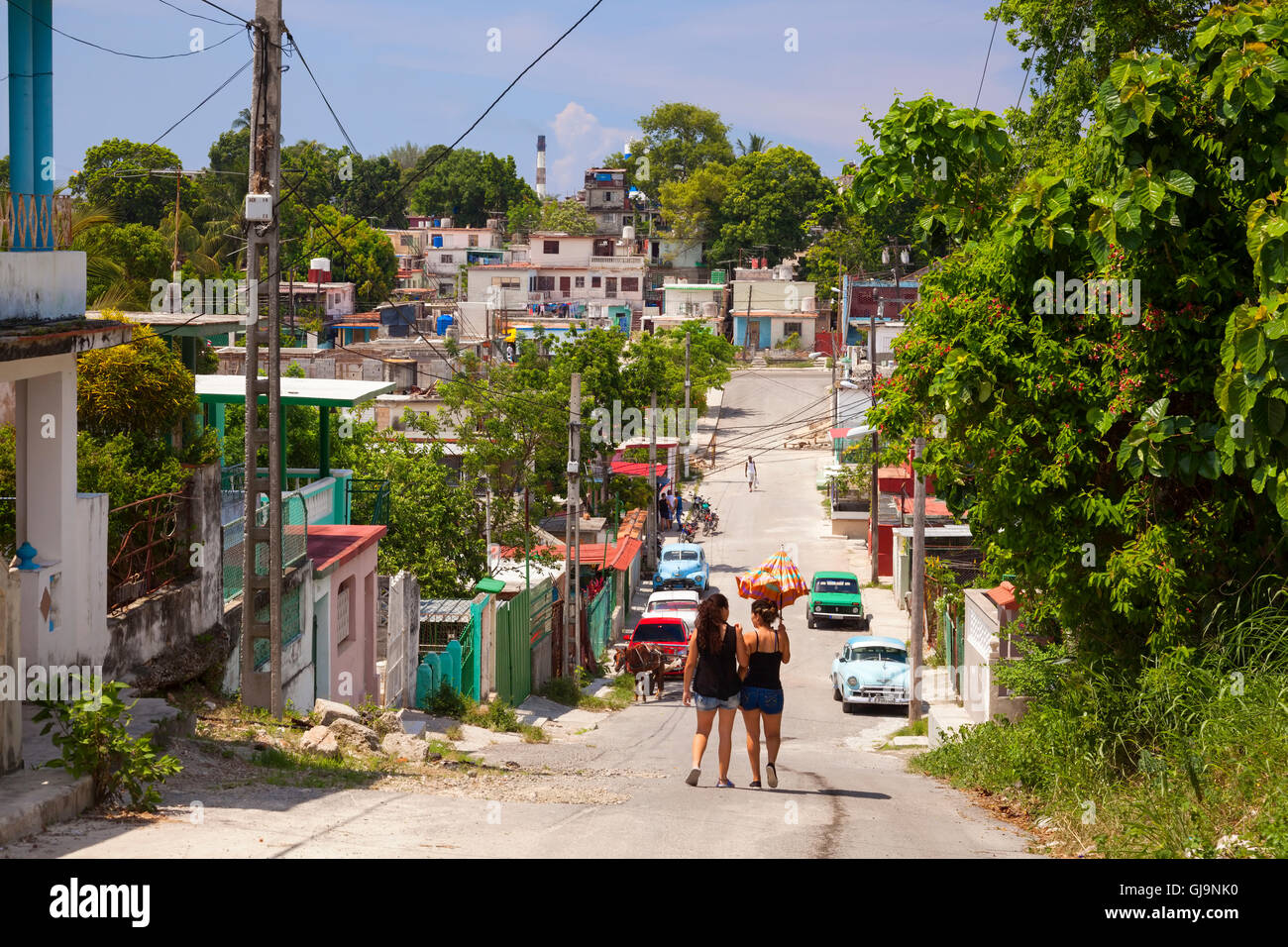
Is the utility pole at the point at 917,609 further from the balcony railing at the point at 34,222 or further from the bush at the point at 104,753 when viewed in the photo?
the bush at the point at 104,753

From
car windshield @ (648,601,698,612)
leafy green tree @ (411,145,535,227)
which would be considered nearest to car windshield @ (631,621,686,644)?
car windshield @ (648,601,698,612)

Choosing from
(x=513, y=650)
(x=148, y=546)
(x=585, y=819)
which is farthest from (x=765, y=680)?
(x=513, y=650)

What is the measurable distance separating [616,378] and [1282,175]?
38.1 m

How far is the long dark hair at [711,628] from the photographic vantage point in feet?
35.2

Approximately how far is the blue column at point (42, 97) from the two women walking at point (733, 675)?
6.81m

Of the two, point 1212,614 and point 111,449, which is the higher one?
point 111,449

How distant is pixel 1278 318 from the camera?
8422mm

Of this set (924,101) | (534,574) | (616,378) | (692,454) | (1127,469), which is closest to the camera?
(1127,469)

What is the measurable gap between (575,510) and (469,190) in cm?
10274

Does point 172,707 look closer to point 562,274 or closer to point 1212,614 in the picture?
point 1212,614

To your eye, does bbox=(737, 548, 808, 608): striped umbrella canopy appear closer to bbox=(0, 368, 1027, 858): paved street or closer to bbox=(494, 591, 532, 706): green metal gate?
bbox=(0, 368, 1027, 858): paved street

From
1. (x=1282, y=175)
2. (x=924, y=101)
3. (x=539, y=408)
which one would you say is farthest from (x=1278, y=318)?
(x=539, y=408)

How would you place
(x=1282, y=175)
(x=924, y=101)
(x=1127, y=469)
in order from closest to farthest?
(x=1282, y=175), (x=1127, y=469), (x=924, y=101)

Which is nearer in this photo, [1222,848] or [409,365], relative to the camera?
[1222,848]
